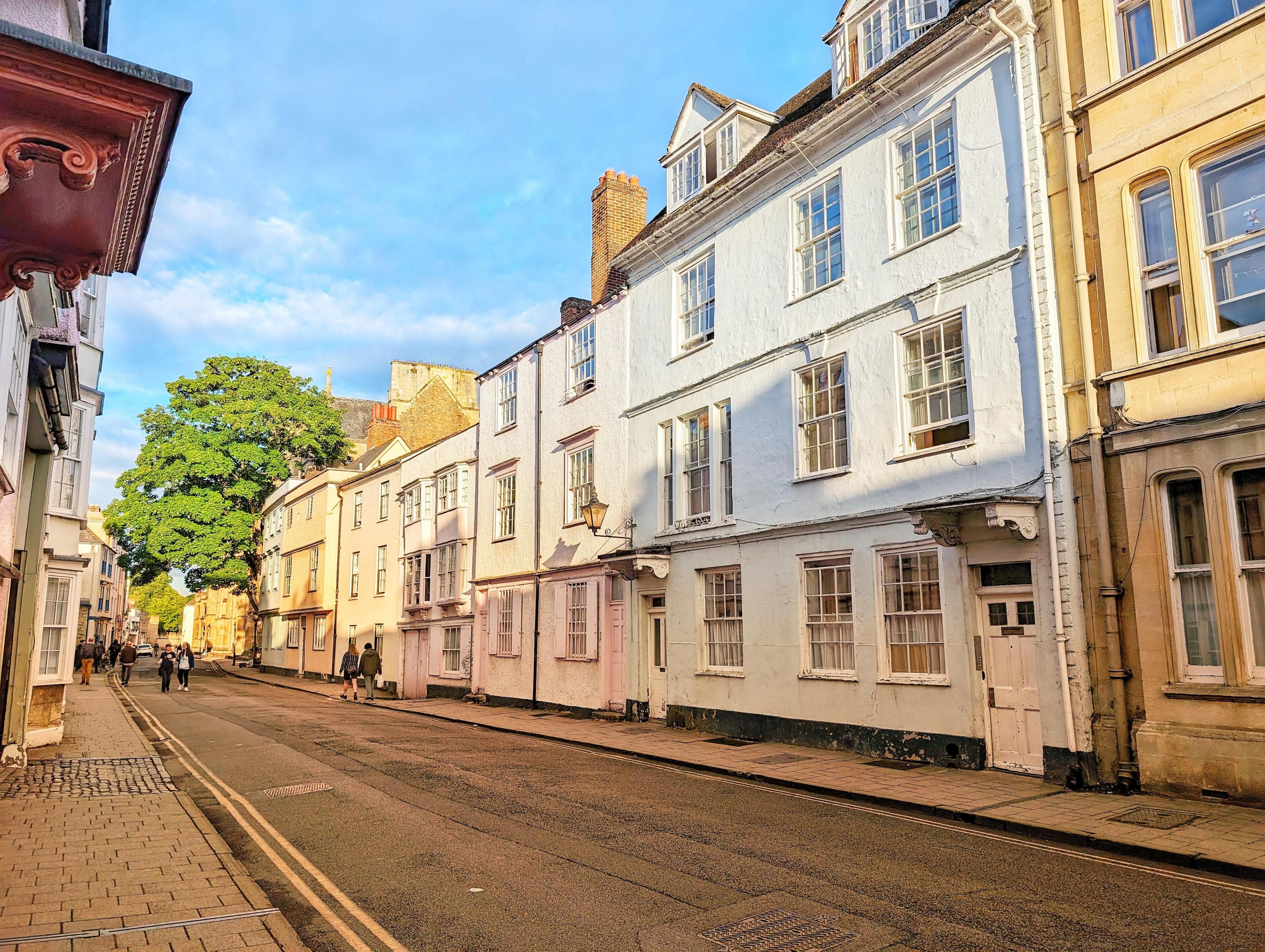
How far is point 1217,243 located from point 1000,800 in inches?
274

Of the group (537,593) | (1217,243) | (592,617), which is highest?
(1217,243)

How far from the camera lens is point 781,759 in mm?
13836

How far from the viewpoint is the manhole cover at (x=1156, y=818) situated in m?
8.59

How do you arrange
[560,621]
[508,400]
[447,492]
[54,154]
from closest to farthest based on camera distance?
[54,154] < [560,621] < [508,400] < [447,492]

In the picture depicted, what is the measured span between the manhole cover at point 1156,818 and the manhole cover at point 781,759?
5.06 metres

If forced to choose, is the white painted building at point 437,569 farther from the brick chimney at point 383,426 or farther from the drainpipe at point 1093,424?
the drainpipe at point 1093,424

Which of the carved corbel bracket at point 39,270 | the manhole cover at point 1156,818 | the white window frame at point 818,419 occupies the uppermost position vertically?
the white window frame at point 818,419

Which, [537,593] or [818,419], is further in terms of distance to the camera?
[537,593]

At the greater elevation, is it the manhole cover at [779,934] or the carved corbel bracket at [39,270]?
the carved corbel bracket at [39,270]

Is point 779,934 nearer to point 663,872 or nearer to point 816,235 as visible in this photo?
point 663,872

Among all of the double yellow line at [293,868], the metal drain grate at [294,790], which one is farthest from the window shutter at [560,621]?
the metal drain grate at [294,790]

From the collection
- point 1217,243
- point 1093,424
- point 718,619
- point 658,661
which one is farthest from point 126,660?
point 1217,243

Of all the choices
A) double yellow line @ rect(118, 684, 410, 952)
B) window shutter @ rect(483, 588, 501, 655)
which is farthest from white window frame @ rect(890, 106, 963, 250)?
window shutter @ rect(483, 588, 501, 655)

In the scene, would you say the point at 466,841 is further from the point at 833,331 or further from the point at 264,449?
the point at 264,449
